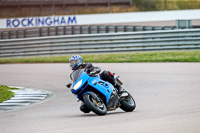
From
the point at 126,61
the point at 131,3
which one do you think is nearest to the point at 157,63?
the point at 126,61

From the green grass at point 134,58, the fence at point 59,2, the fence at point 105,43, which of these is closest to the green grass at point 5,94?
the green grass at point 134,58

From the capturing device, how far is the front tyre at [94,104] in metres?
8.42

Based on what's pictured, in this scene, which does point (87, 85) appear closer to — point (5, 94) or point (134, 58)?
point (5, 94)

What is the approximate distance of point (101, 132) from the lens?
6652 mm

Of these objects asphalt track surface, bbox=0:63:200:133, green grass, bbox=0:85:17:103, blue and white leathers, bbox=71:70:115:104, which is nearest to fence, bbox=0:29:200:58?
asphalt track surface, bbox=0:63:200:133

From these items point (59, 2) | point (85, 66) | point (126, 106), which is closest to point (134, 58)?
point (126, 106)

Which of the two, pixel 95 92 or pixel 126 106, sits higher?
pixel 95 92

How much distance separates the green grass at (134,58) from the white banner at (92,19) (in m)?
10.9

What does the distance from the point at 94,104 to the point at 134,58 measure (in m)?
13.8

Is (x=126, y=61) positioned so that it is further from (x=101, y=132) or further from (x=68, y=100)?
(x=101, y=132)

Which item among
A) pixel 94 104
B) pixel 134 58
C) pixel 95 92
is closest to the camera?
pixel 94 104

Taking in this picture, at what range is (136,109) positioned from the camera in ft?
31.3

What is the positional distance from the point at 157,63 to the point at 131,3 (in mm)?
16753

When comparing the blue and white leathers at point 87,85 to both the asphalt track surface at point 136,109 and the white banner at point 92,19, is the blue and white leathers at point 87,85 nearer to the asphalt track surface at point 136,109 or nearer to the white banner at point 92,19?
the asphalt track surface at point 136,109
